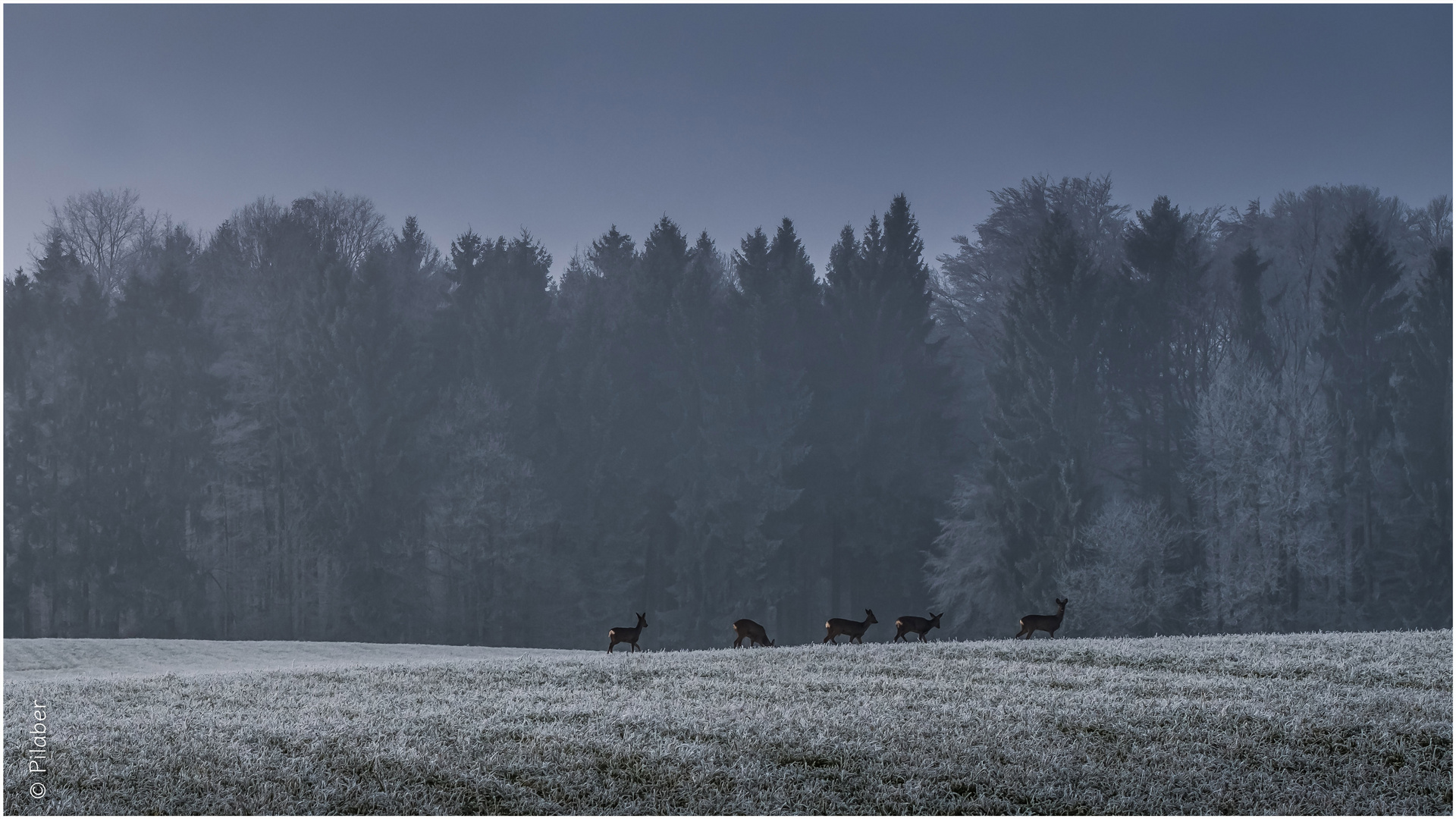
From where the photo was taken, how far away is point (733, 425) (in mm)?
39469

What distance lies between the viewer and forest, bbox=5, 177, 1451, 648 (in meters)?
35.6

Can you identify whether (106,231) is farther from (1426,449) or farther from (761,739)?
(1426,449)

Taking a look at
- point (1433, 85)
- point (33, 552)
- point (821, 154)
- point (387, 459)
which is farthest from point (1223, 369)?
point (33, 552)

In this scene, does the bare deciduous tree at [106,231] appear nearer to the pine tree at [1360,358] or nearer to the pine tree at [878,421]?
the pine tree at [878,421]

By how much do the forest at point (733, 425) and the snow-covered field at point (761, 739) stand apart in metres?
24.6

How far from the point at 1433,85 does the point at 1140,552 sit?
48.3ft

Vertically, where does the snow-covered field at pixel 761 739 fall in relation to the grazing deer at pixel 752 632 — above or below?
below

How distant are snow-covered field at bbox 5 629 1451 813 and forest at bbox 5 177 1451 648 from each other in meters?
24.6

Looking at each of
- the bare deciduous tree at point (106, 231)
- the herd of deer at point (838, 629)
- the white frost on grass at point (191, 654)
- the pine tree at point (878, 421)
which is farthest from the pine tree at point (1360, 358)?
the bare deciduous tree at point (106, 231)

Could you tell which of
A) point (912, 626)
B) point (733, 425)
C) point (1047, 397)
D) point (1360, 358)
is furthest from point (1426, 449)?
point (912, 626)

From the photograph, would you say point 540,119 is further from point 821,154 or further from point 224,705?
point 224,705

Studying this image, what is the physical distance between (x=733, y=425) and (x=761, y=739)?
31748 mm

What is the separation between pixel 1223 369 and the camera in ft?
119

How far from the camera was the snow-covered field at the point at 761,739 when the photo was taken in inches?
263
